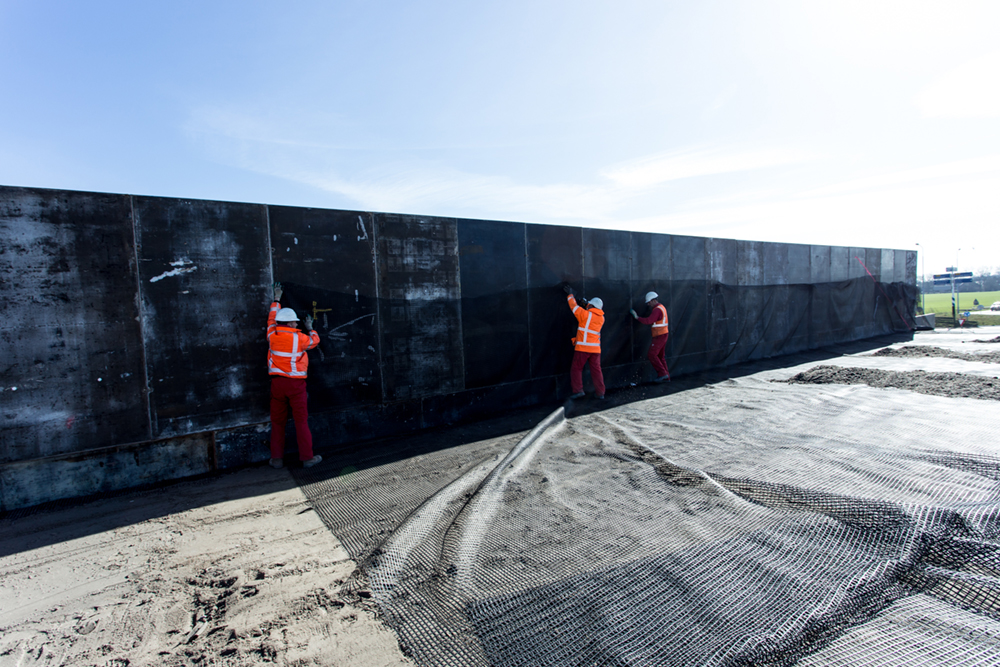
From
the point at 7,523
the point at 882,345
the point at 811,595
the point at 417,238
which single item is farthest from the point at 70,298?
the point at 882,345

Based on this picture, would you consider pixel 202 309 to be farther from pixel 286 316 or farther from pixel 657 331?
pixel 657 331

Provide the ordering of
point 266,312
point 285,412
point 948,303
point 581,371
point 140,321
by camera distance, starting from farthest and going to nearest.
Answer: point 948,303
point 581,371
point 266,312
point 285,412
point 140,321

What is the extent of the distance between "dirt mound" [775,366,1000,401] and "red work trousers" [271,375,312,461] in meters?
7.98

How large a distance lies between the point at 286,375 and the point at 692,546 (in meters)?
4.08

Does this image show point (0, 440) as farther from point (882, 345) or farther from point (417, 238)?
point (882, 345)

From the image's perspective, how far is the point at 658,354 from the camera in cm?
894

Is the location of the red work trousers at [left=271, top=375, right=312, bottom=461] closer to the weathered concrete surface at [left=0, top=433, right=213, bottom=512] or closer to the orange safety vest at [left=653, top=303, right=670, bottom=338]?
the weathered concrete surface at [left=0, top=433, right=213, bottom=512]

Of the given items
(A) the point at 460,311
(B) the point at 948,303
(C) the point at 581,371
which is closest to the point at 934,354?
(C) the point at 581,371

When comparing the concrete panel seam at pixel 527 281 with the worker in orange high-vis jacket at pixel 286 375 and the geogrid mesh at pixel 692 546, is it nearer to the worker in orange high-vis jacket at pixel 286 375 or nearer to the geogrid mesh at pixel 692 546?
the geogrid mesh at pixel 692 546

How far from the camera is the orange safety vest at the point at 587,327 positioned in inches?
292

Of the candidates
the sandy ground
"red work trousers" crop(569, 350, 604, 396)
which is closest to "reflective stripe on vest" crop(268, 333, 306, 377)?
the sandy ground

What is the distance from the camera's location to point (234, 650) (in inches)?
90.0

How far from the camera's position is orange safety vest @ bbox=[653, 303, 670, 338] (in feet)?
28.2

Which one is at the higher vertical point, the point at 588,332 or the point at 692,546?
the point at 588,332
